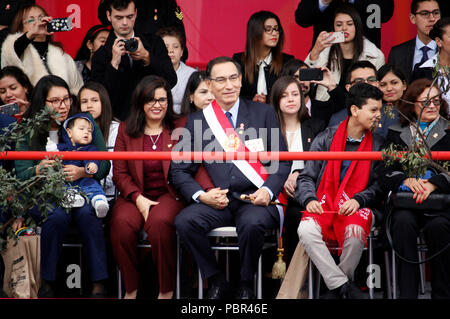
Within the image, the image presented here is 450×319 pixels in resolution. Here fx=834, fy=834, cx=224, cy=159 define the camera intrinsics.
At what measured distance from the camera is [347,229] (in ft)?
17.3

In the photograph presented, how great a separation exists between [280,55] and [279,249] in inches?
81.2

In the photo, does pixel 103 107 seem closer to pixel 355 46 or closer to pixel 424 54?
pixel 355 46

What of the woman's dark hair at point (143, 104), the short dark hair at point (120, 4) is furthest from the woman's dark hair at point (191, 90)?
the short dark hair at point (120, 4)

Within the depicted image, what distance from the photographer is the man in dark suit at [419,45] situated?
6.73m

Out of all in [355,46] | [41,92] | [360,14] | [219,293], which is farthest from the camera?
[360,14]

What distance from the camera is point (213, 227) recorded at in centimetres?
535

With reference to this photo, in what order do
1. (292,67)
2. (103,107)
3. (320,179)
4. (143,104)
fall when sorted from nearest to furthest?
(320,179) < (143,104) < (103,107) < (292,67)

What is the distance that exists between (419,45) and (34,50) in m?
3.13

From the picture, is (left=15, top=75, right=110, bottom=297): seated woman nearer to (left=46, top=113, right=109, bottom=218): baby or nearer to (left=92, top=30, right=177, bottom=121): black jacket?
(left=46, top=113, right=109, bottom=218): baby

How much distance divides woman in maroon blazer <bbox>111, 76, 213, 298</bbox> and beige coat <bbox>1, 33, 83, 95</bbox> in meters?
1.10

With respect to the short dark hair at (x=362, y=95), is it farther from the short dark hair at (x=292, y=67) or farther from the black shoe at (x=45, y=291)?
the black shoe at (x=45, y=291)

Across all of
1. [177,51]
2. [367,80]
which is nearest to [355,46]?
[367,80]

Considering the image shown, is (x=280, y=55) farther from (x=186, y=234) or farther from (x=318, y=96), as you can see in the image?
(x=186, y=234)

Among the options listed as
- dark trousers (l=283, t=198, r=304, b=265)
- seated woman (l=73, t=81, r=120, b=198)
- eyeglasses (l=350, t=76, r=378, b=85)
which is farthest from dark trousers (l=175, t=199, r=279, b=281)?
eyeglasses (l=350, t=76, r=378, b=85)
